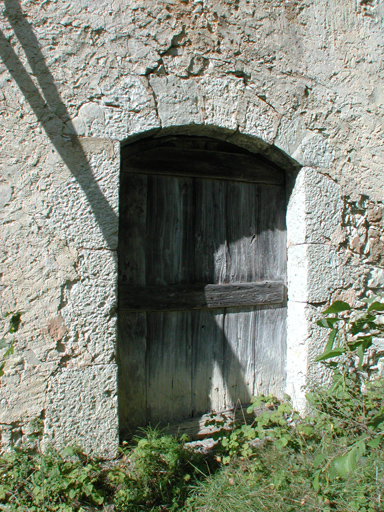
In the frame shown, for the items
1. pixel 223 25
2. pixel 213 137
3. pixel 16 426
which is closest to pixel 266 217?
pixel 213 137

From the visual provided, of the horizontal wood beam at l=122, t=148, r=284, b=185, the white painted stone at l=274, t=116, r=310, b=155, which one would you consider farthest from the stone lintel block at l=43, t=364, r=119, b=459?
the white painted stone at l=274, t=116, r=310, b=155

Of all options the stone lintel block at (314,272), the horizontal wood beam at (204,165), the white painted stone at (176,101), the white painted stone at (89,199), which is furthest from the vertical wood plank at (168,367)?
the white painted stone at (176,101)

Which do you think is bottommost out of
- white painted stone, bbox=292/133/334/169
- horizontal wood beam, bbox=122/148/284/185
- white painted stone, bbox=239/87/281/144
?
horizontal wood beam, bbox=122/148/284/185

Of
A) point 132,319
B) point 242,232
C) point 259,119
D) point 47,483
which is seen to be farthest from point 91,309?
point 259,119

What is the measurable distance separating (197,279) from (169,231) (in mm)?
372

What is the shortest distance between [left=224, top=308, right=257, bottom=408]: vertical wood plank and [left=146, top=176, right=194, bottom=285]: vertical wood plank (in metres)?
0.46

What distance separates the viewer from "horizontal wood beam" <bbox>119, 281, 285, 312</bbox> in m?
2.35

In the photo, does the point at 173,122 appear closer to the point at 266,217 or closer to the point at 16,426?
the point at 266,217

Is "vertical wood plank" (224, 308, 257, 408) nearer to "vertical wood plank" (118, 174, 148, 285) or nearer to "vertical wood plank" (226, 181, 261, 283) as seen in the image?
"vertical wood plank" (226, 181, 261, 283)

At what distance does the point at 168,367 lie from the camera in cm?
249

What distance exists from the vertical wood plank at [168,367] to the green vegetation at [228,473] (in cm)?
27

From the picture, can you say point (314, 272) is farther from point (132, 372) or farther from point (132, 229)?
point (132, 372)

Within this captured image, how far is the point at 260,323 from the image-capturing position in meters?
2.72

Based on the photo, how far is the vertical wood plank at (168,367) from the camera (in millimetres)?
2439
